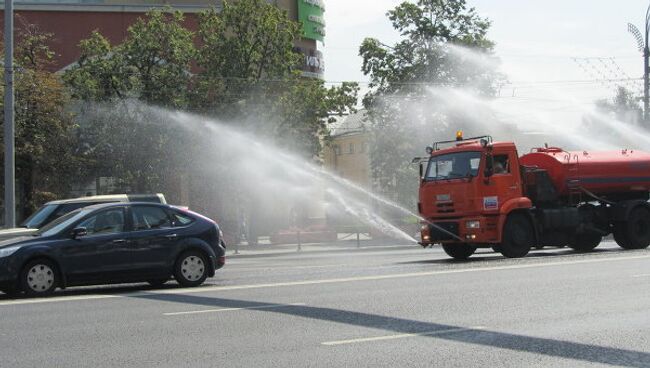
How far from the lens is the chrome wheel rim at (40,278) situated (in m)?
14.5

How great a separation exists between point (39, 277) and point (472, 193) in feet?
33.3

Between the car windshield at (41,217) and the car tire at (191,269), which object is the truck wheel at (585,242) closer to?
the car tire at (191,269)

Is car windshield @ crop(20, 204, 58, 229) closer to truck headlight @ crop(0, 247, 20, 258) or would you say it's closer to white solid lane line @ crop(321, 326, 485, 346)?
truck headlight @ crop(0, 247, 20, 258)

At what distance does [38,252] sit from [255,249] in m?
21.7

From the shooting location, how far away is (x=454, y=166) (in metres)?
21.2

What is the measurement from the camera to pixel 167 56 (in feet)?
121

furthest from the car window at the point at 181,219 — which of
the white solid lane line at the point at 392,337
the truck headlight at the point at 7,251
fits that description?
the white solid lane line at the point at 392,337

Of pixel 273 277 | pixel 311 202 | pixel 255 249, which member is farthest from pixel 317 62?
pixel 273 277

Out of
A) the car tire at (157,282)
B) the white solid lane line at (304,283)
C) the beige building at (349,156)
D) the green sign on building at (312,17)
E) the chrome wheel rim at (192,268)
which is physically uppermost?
the green sign on building at (312,17)

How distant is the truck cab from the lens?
2055 centimetres

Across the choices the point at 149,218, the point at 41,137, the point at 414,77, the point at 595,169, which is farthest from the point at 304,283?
the point at 414,77

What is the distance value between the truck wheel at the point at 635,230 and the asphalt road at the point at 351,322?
7.12 meters

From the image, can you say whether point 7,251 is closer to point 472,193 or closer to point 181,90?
point 472,193

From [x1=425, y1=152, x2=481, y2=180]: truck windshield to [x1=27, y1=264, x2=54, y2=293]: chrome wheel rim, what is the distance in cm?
1007
